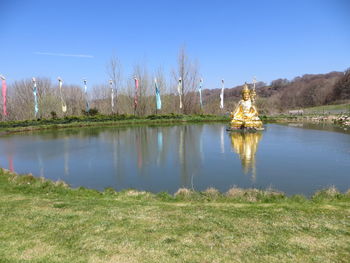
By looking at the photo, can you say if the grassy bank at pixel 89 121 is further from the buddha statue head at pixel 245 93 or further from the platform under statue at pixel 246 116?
the buddha statue head at pixel 245 93

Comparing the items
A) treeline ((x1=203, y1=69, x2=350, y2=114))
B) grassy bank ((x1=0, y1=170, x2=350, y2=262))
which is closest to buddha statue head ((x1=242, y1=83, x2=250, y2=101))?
grassy bank ((x1=0, y1=170, x2=350, y2=262))

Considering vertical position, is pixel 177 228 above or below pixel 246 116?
below

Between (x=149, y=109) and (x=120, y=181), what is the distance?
25.0 meters

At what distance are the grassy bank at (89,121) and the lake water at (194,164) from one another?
8681 mm

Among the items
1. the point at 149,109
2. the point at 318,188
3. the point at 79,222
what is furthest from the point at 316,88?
the point at 79,222

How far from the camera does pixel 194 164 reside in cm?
905

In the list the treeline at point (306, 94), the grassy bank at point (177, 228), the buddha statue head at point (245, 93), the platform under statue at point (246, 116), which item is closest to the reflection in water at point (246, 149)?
the platform under statue at point (246, 116)

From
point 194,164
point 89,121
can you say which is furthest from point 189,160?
point 89,121

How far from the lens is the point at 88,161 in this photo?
9.99 m

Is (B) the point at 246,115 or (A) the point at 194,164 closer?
(A) the point at 194,164

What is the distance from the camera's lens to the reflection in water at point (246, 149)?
332 inches

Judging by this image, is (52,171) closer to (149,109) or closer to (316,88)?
(149,109)

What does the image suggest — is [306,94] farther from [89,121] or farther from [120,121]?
[89,121]

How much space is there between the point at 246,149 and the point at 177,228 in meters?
8.13
